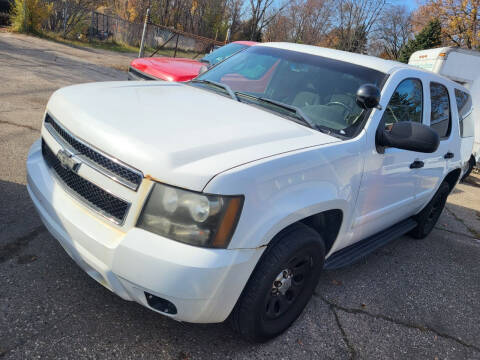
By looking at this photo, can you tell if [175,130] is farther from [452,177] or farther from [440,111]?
[452,177]

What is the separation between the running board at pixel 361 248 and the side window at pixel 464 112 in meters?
1.52

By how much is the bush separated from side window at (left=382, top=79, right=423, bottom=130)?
16915mm

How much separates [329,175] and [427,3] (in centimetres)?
3621

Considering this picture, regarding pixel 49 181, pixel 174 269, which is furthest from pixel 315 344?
pixel 49 181

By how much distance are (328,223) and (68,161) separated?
173cm

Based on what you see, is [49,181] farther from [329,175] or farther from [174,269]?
[329,175]

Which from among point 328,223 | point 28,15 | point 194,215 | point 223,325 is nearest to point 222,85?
point 328,223

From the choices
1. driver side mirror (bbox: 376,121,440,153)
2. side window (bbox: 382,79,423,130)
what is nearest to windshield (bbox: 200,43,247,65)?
side window (bbox: 382,79,423,130)

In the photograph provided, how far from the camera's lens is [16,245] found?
3043 millimetres

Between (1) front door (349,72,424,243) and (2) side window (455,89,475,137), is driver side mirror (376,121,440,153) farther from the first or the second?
(2) side window (455,89,475,137)

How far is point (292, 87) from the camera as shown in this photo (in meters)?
3.20

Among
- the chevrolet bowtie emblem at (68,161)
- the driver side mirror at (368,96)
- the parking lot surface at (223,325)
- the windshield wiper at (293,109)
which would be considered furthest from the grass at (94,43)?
the driver side mirror at (368,96)

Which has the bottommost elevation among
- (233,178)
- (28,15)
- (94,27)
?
(94,27)

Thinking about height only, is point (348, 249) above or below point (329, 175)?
below
